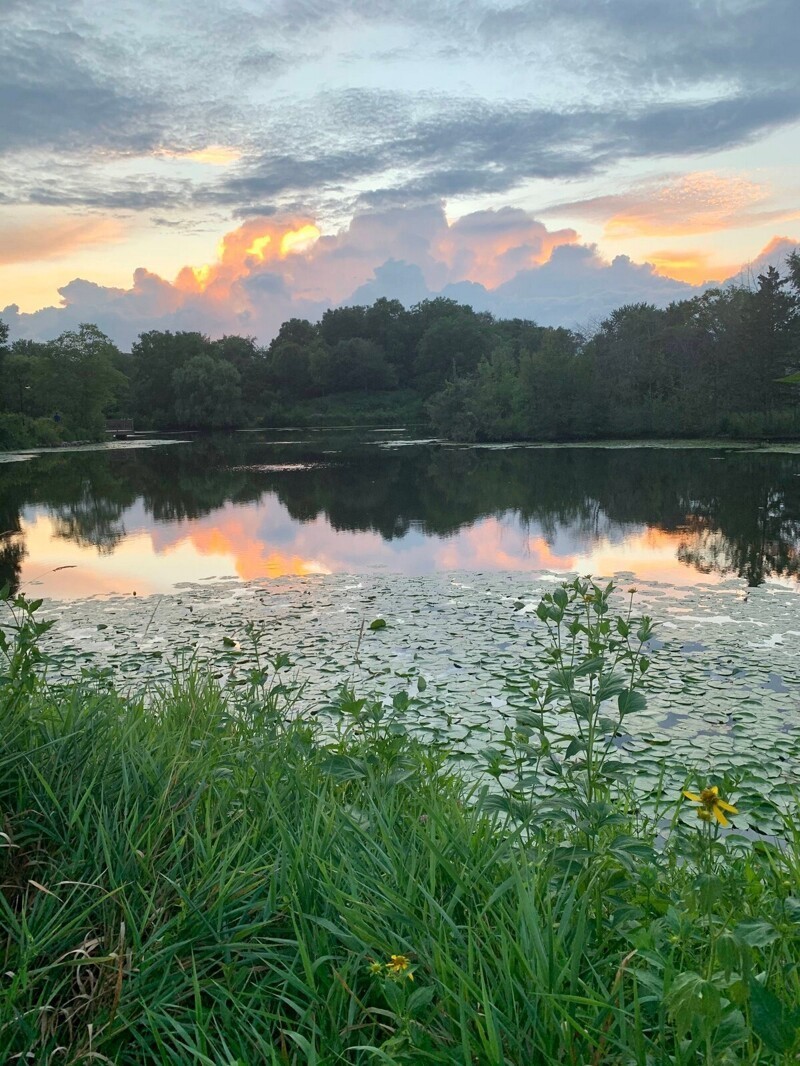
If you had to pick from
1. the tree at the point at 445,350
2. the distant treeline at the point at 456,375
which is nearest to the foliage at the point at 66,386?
the distant treeline at the point at 456,375

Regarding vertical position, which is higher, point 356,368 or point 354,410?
point 356,368

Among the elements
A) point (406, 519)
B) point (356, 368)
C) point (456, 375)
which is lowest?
point (406, 519)

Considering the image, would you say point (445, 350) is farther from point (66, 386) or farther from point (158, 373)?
point (66, 386)

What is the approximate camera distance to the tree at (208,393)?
68000 millimetres

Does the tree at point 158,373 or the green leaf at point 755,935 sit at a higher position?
the tree at point 158,373

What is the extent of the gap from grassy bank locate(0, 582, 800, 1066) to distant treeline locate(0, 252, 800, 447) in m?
17.0

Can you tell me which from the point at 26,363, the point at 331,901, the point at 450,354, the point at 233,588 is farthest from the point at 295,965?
the point at 450,354

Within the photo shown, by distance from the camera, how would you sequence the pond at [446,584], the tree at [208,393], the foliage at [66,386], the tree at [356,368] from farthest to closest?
the tree at [356,368] < the tree at [208,393] < the foliage at [66,386] < the pond at [446,584]

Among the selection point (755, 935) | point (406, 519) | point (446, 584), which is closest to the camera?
point (755, 935)

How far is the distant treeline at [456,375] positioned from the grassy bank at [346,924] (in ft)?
55.9

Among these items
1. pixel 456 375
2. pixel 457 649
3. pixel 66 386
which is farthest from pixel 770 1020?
pixel 456 375

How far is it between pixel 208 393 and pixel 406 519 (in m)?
55.5

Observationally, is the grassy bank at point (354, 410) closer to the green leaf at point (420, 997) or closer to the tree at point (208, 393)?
the tree at point (208, 393)

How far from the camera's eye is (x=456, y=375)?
59875 millimetres
